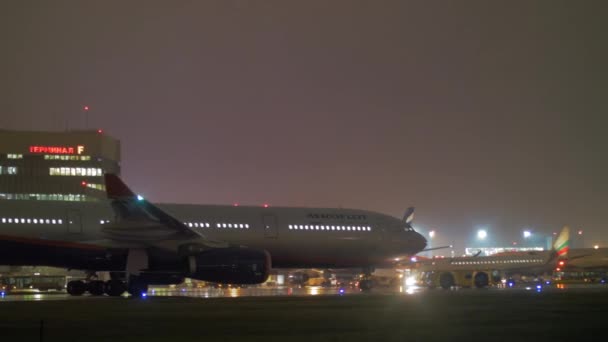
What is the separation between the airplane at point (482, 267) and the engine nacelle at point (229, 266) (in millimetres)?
20023

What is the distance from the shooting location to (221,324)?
1808 cm

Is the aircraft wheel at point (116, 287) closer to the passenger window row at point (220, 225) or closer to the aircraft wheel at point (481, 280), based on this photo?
the passenger window row at point (220, 225)

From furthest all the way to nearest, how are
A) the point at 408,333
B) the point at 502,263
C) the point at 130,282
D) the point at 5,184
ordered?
the point at 5,184, the point at 502,263, the point at 130,282, the point at 408,333

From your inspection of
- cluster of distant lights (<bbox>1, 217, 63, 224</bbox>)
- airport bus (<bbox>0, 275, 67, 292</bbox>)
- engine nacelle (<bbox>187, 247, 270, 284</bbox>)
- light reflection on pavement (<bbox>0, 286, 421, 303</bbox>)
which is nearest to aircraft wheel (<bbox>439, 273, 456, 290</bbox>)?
light reflection on pavement (<bbox>0, 286, 421, 303</bbox>)

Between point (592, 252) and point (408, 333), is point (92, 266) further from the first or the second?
point (592, 252)

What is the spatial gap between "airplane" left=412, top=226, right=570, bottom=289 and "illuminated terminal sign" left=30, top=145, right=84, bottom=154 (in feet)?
211

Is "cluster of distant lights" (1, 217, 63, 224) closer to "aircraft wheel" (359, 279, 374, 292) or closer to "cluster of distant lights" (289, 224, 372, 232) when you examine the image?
"cluster of distant lights" (289, 224, 372, 232)

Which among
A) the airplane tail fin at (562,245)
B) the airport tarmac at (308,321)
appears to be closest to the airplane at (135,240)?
the airport tarmac at (308,321)

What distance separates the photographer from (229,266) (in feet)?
99.2

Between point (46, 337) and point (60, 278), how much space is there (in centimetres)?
3780

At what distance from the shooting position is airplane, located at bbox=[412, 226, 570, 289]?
48.6 meters

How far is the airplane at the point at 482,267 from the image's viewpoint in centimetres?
4856

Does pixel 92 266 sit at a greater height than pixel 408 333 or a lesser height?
greater

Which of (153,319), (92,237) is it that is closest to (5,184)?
(92,237)
